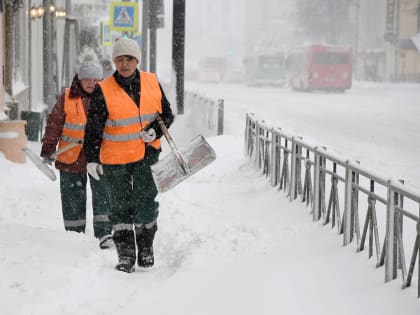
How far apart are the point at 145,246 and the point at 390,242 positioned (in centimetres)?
206

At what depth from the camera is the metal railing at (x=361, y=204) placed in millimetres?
5852

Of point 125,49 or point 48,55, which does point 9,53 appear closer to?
point 48,55

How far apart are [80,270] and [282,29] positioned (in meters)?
108

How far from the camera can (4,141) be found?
13.5 metres

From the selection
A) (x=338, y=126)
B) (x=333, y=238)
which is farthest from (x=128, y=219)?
(x=338, y=126)

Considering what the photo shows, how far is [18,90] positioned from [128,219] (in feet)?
41.6

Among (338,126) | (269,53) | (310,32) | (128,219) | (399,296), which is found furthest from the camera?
(310,32)

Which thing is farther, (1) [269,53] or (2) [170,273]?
(1) [269,53]

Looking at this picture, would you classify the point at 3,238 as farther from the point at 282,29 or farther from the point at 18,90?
the point at 282,29

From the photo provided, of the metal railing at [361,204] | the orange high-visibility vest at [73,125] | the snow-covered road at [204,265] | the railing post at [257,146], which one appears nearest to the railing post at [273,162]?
the metal railing at [361,204]

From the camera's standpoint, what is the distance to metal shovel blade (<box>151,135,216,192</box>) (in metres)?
6.85

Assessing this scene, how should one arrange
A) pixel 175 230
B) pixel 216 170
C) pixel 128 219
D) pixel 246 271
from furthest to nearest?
pixel 216 170, pixel 175 230, pixel 128 219, pixel 246 271

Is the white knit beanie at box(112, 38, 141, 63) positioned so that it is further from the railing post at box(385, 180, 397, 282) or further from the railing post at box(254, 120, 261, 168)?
the railing post at box(254, 120, 261, 168)

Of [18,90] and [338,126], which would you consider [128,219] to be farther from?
[338,126]
